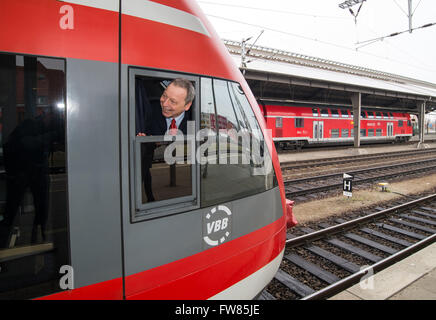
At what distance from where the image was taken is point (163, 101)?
77.5 inches

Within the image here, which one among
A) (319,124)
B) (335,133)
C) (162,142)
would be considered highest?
(319,124)

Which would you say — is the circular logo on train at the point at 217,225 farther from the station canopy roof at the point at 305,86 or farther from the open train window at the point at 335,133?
the open train window at the point at 335,133

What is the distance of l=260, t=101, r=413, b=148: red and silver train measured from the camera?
1975 centimetres

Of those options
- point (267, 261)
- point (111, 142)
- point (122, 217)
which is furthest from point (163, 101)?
point (267, 261)

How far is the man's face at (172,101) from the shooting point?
1.96m

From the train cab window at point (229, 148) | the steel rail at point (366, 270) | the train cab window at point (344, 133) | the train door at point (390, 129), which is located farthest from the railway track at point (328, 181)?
the train door at point (390, 129)

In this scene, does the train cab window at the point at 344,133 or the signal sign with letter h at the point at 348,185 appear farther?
the train cab window at the point at 344,133

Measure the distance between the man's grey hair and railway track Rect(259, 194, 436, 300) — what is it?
2.85 meters

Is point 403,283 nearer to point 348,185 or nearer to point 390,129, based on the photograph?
point 348,185

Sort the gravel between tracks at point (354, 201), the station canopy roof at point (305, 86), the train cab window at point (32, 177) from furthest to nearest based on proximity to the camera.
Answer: the station canopy roof at point (305, 86) → the gravel between tracks at point (354, 201) → the train cab window at point (32, 177)

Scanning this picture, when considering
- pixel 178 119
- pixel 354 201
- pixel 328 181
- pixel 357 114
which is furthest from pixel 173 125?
pixel 357 114

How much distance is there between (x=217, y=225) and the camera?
2188mm

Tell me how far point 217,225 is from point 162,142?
829 mm

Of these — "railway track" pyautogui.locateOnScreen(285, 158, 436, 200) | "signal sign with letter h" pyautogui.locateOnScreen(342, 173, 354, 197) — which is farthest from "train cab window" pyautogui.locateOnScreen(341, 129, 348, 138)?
"signal sign with letter h" pyautogui.locateOnScreen(342, 173, 354, 197)
